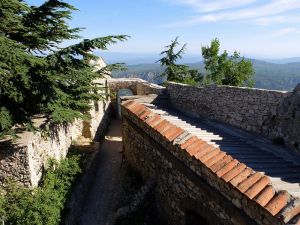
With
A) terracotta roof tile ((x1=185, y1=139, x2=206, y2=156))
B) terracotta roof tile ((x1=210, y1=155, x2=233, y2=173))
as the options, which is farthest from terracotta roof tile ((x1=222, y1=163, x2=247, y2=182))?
terracotta roof tile ((x1=185, y1=139, x2=206, y2=156))

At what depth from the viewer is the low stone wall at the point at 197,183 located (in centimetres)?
444

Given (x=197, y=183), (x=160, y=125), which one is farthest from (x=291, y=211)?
(x=160, y=125)

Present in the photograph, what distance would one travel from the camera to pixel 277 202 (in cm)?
416

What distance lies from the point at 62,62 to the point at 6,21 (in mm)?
1878

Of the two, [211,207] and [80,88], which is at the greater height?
[80,88]

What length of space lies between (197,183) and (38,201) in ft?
15.0

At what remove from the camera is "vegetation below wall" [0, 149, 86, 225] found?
8.41 metres

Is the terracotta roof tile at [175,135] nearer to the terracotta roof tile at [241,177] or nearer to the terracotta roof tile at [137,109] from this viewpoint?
the terracotta roof tile at [241,177]

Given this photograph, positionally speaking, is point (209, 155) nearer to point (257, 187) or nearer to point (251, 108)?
point (257, 187)

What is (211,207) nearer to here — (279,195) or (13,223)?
(279,195)

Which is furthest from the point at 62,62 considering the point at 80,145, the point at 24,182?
the point at 80,145

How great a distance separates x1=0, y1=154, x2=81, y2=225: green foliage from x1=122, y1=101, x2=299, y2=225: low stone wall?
8.50 feet

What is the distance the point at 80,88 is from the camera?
11.9 m

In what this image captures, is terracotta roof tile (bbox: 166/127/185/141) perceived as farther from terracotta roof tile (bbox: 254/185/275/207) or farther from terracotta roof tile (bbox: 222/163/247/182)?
terracotta roof tile (bbox: 254/185/275/207)
